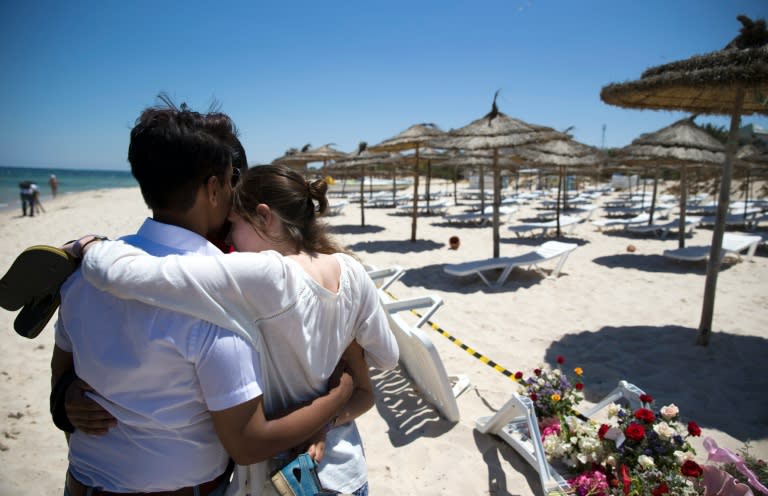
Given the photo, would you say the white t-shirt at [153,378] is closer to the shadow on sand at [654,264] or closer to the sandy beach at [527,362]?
the sandy beach at [527,362]

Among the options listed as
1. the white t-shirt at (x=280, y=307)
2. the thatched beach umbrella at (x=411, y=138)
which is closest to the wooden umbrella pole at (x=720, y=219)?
the white t-shirt at (x=280, y=307)

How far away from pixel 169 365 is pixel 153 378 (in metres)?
0.05

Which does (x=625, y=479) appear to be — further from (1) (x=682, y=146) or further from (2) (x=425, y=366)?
(1) (x=682, y=146)

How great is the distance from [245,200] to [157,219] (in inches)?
8.1

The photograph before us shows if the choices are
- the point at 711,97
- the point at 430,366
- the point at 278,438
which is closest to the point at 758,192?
the point at 711,97

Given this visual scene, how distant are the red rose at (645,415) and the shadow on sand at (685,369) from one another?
129 centimetres

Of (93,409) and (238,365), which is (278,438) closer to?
(238,365)

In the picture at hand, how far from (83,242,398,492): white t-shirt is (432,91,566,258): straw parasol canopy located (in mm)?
6397

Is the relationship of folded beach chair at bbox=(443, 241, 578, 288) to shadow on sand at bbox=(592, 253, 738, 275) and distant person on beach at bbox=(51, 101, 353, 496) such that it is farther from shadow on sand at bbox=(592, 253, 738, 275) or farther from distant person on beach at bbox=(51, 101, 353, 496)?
distant person on beach at bbox=(51, 101, 353, 496)

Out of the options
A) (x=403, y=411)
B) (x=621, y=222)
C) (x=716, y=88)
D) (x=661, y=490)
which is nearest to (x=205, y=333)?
(x=661, y=490)

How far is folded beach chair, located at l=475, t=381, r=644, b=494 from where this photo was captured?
2205 millimetres

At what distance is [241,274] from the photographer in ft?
2.53

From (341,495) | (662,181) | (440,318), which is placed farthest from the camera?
(662,181)

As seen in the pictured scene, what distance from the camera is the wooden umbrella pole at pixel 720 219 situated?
393cm
